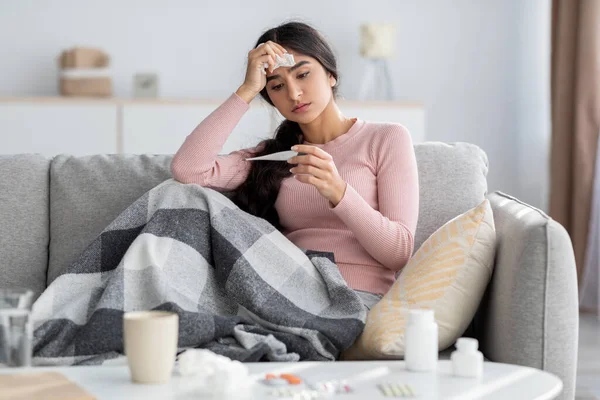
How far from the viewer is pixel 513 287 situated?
68.5 inches

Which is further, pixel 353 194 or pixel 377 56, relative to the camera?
pixel 377 56

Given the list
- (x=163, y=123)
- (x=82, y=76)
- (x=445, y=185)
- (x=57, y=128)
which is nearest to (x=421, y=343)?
(x=445, y=185)

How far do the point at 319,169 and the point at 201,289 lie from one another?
0.38 metres

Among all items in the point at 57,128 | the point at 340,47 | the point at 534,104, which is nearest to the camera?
the point at 57,128

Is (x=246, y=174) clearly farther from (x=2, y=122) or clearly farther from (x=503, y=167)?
(x=503, y=167)

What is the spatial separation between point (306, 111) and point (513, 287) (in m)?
0.81

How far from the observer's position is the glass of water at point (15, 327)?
4.30 feet

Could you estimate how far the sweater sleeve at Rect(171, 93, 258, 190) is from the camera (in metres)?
2.28

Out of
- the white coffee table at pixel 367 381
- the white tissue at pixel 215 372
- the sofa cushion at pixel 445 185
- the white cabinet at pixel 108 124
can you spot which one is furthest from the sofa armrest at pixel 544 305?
the white cabinet at pixel 108 124

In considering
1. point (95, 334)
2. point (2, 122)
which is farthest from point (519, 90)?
point (95, 334)

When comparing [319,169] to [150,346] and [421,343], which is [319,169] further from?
[150,346]

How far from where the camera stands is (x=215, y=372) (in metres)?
1.26

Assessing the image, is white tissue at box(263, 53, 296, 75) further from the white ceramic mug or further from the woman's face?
the white ceramic mug

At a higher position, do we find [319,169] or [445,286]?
[319,169]
